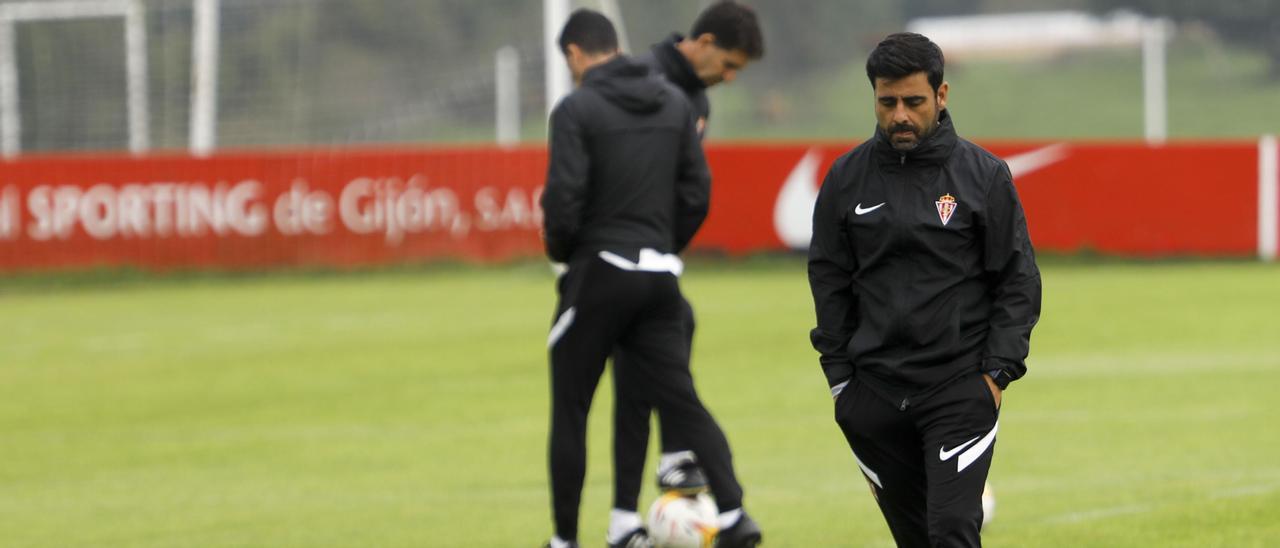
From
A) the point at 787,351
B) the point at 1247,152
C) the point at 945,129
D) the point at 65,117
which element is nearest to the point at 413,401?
the point at 787,351

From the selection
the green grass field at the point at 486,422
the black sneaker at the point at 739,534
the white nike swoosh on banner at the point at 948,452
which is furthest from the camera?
the green grass field at the point at 486,422

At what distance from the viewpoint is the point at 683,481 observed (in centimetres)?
835

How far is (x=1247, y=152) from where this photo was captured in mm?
23516

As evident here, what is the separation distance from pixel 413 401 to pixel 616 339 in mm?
6271

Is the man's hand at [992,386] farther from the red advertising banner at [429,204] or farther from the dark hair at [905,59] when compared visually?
the red advertising banner at [429,204]

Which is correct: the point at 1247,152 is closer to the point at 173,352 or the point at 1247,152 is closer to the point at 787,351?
the point at 787,351

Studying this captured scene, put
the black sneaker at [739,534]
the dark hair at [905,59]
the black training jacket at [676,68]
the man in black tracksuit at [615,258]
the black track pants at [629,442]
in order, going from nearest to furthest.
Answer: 1. the dark hair at [905,59]
2. the man in black tracksuit at [615,258]
3. the black sneaker at [739,534]
4. the black track pants at [629,442]
5. the black training jacket at [676,68]

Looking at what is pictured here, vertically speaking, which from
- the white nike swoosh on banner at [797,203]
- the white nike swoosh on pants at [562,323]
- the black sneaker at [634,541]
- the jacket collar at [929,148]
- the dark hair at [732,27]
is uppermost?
the dark hair at [732,27]

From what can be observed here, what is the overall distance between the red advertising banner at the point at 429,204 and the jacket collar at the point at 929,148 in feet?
60.6

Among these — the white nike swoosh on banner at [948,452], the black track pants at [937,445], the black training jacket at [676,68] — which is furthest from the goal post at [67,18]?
the white nike swoosh on banner at [948,452]

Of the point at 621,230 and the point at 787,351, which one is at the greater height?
the point at 621,230

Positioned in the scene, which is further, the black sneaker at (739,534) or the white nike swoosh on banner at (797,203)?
the white nike swoosh on banner at (797,203)

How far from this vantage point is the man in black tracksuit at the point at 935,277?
547 cm

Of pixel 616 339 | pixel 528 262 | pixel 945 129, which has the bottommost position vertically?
pixel 528 262
